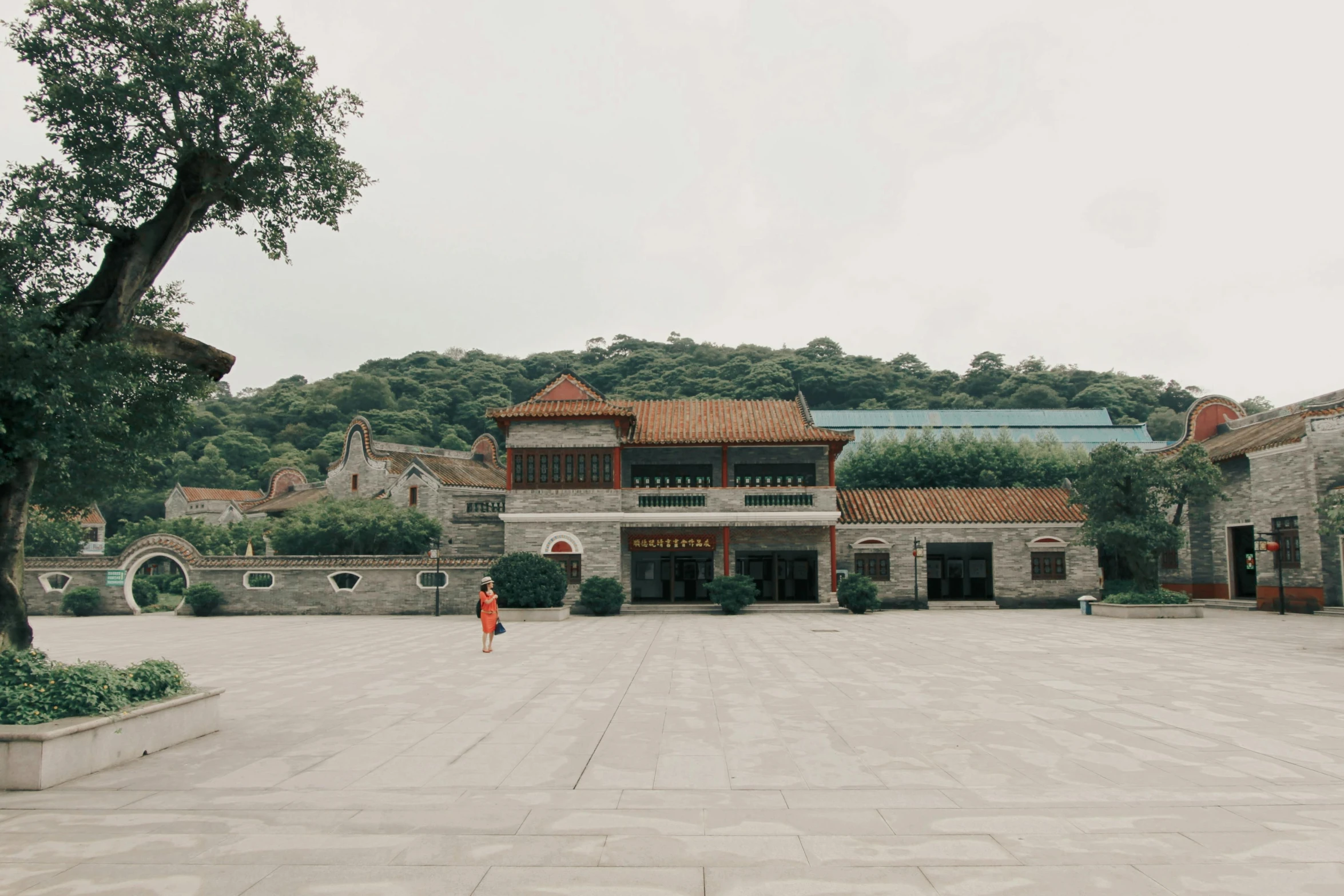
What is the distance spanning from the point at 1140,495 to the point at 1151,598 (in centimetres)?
297

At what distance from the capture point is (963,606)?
92.9ft

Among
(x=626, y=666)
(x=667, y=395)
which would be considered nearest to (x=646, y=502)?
(x=626, y=666)

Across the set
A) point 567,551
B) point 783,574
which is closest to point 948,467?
point 783,574

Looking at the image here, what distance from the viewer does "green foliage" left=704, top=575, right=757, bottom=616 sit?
2583cm

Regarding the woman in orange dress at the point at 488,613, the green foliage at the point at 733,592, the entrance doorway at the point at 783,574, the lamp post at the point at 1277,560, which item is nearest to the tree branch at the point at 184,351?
the woman in orange dress at the point at 488,613

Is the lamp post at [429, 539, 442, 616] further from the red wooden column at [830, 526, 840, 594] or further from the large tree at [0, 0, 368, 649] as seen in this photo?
the large tree at [0, 0, 368, 649]

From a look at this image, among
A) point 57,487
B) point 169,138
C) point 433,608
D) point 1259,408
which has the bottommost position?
point 433,608

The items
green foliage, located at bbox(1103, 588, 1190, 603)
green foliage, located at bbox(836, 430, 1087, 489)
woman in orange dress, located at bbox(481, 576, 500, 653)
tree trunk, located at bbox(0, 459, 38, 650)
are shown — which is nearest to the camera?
tree trunk, located at bbox(0, 459, 38, 650)

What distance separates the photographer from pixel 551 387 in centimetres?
2805

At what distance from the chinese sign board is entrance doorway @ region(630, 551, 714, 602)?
1348mm

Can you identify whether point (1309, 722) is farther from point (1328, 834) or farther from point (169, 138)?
point (169, 138)

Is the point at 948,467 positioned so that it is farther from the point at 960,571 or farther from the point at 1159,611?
the point at 1159,611

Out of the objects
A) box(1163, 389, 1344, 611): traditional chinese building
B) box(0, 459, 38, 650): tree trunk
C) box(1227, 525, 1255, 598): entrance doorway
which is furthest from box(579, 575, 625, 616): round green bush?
box(1227, 525, 1255, 598): entrance doorway

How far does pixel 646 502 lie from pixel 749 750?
2028cm
